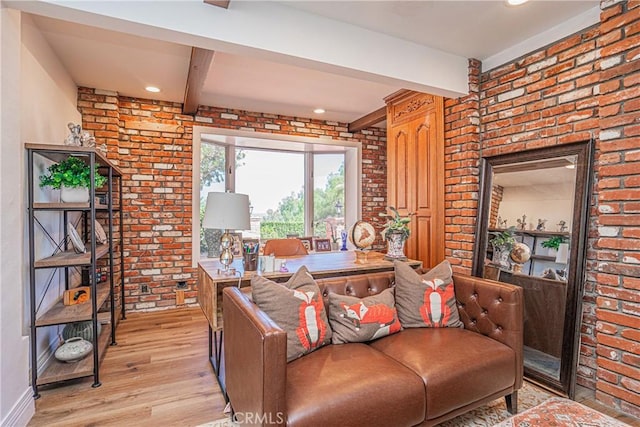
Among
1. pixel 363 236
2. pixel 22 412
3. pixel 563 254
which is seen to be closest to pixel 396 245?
pixel 363 236

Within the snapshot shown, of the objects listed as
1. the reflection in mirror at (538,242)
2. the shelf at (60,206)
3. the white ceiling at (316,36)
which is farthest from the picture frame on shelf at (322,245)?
the shelf at (60,206)

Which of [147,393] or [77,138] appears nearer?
[147,393]

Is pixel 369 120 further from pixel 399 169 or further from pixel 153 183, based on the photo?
pixel 153 183

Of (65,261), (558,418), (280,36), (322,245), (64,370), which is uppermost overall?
(280,36)

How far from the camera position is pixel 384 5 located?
2.19m

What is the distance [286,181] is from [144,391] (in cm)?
356

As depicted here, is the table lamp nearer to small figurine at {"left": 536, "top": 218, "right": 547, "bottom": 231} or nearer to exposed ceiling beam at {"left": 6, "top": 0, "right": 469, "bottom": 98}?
exposed ceiling beam at {"left": 6, "top": 0, "right": 469, "bottom": 98}

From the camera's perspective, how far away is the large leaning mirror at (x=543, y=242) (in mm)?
2229

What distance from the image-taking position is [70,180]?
2.27 metres

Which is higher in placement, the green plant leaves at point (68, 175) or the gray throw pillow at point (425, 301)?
the green plant leaves at point (68, 175)

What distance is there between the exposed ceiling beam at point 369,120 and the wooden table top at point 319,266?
2.03 meters

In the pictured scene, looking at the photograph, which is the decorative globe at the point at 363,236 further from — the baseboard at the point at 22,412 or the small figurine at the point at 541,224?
the baseboard at the point at 22,412

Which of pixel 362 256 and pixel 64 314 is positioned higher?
pixel 362 256

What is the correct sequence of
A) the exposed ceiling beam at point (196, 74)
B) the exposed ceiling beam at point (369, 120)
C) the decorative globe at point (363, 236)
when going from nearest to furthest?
1. the exposed ceiling beam at point (196, 74)
2. the decorative globe at point (363, 236)
3. the exposed ceiling beam at point (369, 120)
